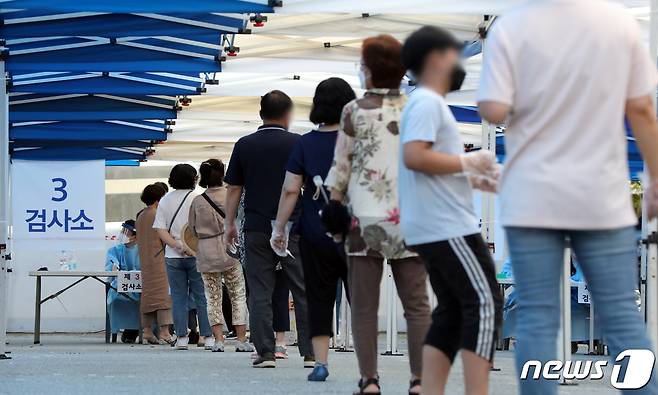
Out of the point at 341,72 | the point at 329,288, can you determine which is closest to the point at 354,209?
the point at 329,288

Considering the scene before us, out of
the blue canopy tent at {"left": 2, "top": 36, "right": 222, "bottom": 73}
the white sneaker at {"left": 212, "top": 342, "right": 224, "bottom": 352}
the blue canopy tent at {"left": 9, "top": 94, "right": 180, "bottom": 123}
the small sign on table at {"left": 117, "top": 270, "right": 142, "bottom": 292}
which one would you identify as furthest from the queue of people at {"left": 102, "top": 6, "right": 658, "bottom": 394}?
Answer: the blue canopy tent at {"left": 9, "top": 94, "right": 180, "bottom": 123}

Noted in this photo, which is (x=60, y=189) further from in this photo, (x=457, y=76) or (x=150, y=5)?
(x=457, y=76)

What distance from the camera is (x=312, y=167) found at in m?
8.13

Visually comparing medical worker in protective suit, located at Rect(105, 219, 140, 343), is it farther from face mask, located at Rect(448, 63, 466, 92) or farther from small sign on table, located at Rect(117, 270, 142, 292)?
face mask, located at Rect(448, 63, 466, 92)

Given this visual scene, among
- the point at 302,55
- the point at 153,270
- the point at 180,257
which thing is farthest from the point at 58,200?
the point at 180,257

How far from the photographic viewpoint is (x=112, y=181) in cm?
2681

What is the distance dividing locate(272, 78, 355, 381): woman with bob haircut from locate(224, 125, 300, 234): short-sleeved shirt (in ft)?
4.28

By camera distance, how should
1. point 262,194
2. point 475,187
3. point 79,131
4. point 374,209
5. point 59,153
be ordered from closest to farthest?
point 475,187
point 374,209
point 262,194
point 79,131
point 59,153

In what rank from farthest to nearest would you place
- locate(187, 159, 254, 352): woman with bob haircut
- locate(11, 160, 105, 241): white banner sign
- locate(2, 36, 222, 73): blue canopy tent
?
1. locate(11, 160, 105, 241): white banner sign
2. locate(2, 36, 222, 73): blue canopy tent
3. locate(187, 159, 254, 352): woman with bob haircut

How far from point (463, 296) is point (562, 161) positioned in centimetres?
108

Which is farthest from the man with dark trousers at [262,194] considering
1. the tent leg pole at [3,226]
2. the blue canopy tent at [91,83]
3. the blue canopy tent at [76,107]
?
the blue canopy tent at [76,107]

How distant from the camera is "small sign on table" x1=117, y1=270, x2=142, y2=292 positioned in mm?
16469

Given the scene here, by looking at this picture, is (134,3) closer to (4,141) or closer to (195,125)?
(4,141)

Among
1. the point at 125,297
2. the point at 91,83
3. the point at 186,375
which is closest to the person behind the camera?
the point at 186,375
